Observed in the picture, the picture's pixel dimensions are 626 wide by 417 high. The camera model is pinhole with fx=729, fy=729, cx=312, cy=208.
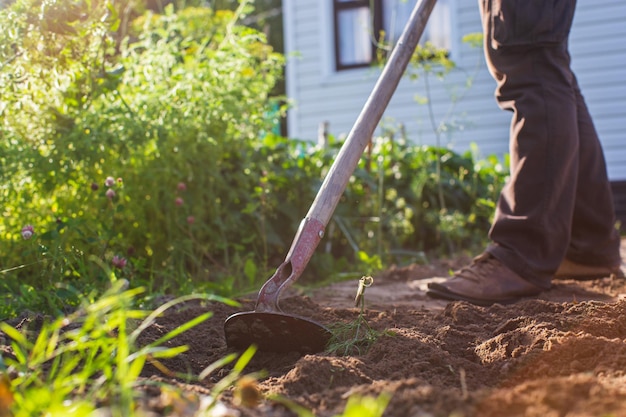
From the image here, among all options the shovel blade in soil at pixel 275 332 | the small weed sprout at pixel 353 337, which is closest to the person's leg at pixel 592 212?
the small weed sprout at pixel 353 337

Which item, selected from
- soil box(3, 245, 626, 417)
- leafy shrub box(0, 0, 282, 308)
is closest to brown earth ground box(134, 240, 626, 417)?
soil box(3, 245, 626, 417)

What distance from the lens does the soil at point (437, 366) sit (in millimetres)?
1186

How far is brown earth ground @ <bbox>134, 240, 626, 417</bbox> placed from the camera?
119 cm

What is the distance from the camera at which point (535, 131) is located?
2.64 meters

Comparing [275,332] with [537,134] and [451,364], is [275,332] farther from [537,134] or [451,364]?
[537,134]

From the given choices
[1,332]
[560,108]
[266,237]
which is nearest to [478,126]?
[266,237]

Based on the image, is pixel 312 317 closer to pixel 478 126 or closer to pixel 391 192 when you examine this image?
pixel 391 192

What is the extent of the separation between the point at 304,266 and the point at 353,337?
0.84ft

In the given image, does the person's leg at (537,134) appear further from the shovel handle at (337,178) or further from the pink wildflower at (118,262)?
the pink wildflower at (118,262)

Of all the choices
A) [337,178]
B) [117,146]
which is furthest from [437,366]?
[117,146]

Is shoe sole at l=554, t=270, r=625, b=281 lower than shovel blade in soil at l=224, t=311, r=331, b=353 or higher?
lower

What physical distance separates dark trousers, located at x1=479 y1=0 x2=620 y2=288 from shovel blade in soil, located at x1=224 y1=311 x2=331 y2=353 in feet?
3.53

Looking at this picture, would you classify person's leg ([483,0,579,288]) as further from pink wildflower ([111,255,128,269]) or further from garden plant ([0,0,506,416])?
pink wildflower ([111,255,128,269])

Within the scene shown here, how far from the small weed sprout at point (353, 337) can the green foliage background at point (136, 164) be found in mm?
771
